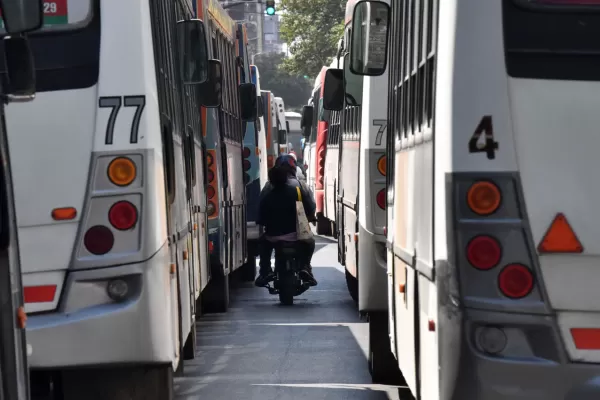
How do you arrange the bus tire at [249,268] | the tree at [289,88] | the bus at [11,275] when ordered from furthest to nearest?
1. the tree at [289,88]
2. the bus tire at [249,268]
3. the bus at [11,275]

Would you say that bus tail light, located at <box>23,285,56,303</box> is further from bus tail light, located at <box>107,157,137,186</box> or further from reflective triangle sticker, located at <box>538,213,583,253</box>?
reflective triangle sticker, located at <box>538,213,583,253</box>

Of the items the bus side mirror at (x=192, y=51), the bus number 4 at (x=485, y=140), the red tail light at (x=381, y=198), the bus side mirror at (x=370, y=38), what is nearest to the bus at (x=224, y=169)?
the red tail light at (x=381, y=198)

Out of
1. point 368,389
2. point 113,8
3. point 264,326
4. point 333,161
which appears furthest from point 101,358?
point 333,161

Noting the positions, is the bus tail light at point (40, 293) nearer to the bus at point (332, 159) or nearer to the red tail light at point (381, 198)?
the red tail light at point (381, 198)

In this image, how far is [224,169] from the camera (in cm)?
1489

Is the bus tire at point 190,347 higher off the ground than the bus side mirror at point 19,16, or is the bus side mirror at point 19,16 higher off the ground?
the bus side mirror at point 19,16

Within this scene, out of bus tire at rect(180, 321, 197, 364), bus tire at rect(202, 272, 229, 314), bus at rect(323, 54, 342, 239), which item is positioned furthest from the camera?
bus at rect(323, 54, 342, 239)

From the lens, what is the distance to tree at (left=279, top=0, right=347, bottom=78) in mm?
70438

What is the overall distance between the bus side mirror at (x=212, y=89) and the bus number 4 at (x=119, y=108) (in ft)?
16.1

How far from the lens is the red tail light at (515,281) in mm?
5242

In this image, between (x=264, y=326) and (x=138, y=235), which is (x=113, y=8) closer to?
(x=138, y=235)

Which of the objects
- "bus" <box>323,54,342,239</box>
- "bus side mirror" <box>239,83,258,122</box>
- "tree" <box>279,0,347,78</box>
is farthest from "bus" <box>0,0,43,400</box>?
"tree" <box>279,0,347,78</box>

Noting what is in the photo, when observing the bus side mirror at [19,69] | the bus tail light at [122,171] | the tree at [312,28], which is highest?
the tree at [312,28]

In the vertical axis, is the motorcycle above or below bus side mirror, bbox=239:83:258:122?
below
